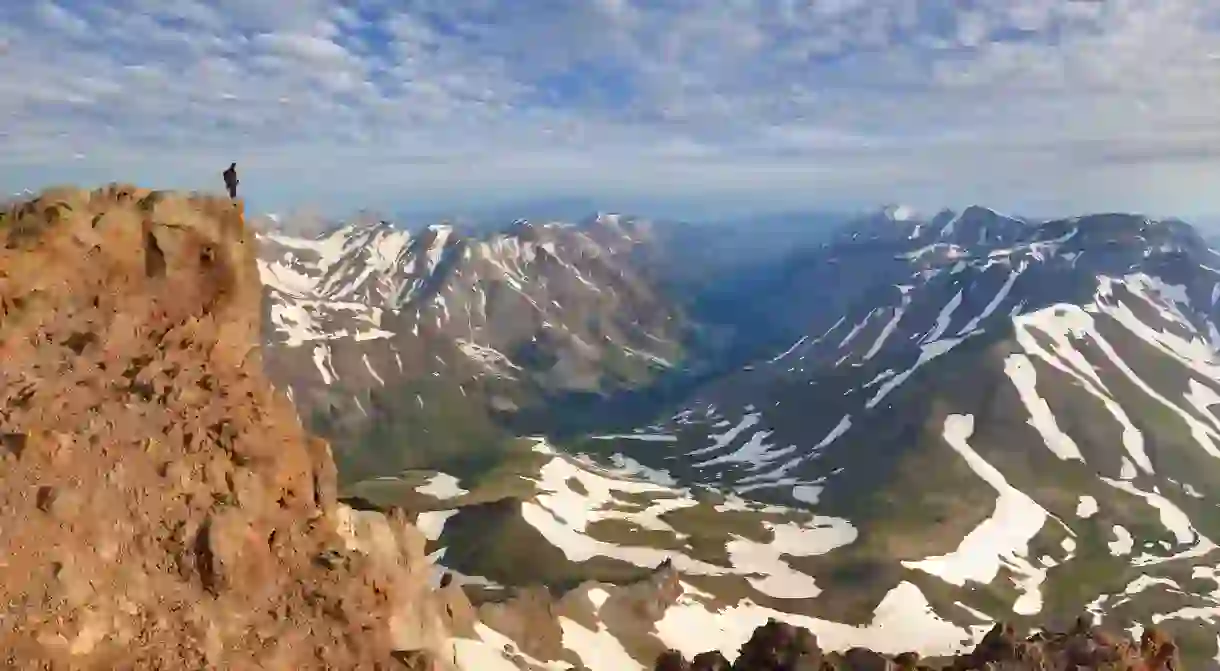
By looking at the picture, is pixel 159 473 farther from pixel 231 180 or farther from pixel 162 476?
pixel 231 180

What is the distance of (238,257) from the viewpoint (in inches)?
1375

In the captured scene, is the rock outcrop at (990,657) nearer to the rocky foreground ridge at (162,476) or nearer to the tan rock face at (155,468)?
the rocky foreground ridge at (162,476)

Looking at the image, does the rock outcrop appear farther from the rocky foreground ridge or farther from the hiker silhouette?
the hiker silhouette

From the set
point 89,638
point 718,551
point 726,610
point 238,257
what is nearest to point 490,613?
point 238,257

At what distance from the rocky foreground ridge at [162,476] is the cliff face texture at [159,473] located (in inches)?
2.5

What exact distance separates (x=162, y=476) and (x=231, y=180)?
45.5 feet

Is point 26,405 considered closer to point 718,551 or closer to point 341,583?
point 341,583

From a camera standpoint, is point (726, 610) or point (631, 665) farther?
point (726, 610)

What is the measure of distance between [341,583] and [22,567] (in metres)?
10.8

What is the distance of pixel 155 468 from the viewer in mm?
27875

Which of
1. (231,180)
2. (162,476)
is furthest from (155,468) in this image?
(231,180)

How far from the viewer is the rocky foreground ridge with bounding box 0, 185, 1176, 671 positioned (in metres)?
24.3

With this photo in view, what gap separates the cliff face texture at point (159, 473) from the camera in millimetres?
24312

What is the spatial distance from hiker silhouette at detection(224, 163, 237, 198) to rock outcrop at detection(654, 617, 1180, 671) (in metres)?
44.1
